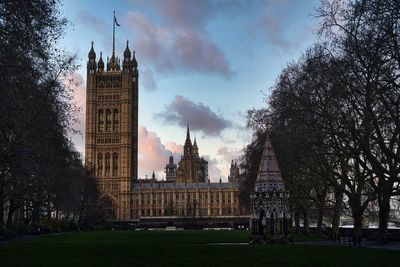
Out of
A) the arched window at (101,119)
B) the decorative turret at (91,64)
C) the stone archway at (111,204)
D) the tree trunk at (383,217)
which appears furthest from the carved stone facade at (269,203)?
the decorative turret at (91,64)

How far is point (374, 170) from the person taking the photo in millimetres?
38156

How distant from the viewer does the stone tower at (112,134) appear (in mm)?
191250

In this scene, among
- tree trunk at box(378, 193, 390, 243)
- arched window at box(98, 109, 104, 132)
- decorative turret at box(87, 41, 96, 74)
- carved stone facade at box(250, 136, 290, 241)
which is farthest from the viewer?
decorative turret at box(87, 41, 96, 74)

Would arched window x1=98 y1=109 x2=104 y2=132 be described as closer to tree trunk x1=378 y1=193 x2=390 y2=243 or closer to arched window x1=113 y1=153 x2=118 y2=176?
arched window x1=113 y1=153 x2=118 y2=176

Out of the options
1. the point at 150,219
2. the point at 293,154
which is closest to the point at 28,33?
the point at 293,154

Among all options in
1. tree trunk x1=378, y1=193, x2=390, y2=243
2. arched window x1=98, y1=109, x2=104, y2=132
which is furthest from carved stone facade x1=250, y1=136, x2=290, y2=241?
arched window x1=98, y1=109, x2=104, y2=132

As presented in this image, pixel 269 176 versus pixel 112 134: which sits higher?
→ pixel 112 134

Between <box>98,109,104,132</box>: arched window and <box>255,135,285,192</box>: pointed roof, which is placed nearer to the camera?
<box>255,135,285,192</box>: pointed roof

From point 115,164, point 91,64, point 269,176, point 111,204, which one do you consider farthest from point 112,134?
point 269,176

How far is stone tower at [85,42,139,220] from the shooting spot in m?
191

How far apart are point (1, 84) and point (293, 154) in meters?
27.7

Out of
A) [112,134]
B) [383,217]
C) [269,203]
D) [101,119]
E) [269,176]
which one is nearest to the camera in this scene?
[269,203]

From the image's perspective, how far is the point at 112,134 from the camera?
19275cm

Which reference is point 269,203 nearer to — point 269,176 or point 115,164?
point 269,176
